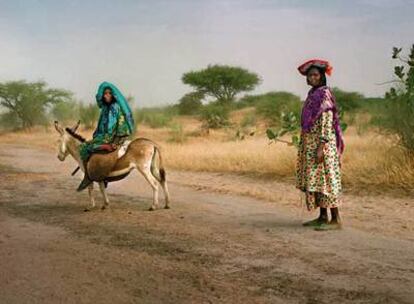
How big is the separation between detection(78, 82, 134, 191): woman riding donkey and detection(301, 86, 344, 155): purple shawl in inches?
126

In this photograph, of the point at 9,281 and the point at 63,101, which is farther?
the point at 63,101

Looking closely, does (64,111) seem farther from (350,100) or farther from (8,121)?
(350,100)

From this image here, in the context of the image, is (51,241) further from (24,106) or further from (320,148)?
(24,106)

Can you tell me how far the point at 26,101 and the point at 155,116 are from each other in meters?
12.5

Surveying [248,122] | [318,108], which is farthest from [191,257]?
[248,122]

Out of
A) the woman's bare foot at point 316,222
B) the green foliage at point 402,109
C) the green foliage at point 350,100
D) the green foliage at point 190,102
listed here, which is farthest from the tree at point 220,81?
the woman's bare foot at point 316,222

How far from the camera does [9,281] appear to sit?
5477mm

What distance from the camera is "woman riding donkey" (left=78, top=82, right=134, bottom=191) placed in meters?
9.57

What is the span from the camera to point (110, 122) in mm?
9625

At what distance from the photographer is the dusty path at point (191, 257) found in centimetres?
509

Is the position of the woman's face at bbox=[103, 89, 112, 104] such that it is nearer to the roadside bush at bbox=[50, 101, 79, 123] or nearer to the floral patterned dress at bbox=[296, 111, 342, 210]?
the floral patterned dress at bbox=[296, 111, 342, 210]

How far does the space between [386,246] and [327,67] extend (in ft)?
7.29

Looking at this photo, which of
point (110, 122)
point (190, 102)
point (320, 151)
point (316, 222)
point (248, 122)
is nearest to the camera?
point (320, 151)

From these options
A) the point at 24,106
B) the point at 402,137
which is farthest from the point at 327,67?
the point at 24,106
